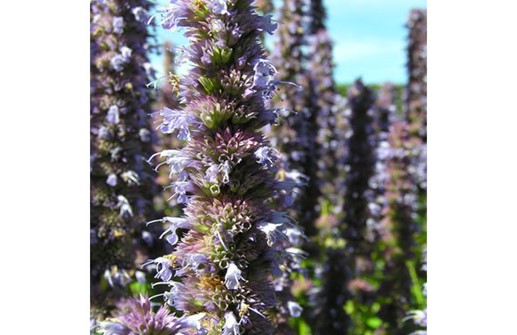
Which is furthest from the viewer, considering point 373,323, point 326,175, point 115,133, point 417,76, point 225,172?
point 417,76

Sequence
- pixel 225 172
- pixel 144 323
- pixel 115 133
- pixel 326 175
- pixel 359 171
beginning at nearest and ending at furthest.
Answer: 1. pixel 144 323
2. pixel 225 172
3. pixel 115 133
4. pixel 359 171
5. pixel 326 175

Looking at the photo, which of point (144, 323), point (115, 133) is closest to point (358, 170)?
point (115, 133)

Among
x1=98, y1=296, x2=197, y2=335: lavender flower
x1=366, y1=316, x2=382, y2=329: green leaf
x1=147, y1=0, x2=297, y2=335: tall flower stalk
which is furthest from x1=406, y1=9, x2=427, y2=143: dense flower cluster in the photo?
x1=98, y1=296, x2=197, y2=335: lavender flower


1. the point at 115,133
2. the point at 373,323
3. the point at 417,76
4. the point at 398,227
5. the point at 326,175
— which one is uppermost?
the point at 417,76

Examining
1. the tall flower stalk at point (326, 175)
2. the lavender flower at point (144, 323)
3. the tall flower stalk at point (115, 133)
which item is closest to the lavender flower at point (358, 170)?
the tall flower stalk at point (326, 175)

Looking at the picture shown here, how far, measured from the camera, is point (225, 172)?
2979 millimetres

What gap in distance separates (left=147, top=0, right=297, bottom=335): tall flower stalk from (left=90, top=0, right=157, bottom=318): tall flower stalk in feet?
6.43

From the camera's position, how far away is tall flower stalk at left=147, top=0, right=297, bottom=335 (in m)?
3.04

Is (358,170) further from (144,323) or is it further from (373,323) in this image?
(144,323)

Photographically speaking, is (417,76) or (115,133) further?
(417,76)

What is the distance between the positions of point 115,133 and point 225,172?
2.36 meters

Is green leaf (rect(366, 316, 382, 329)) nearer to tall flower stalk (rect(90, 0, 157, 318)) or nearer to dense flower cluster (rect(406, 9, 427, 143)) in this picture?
dense flower cluster (rect(406, 9, 427, 143))

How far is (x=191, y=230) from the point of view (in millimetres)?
3178
